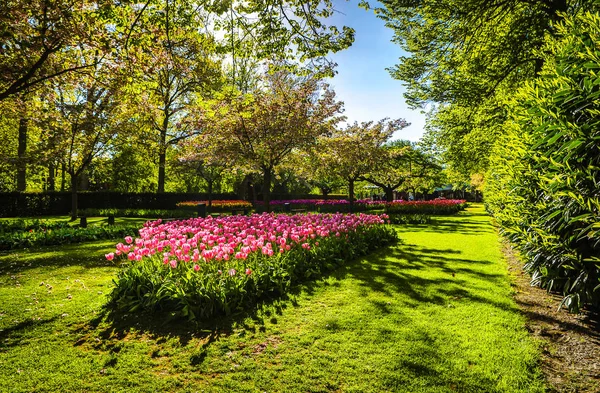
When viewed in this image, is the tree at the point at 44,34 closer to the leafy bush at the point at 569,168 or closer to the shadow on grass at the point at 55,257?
the shadow on grass at the point at 55,257

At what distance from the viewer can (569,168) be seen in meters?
2.97

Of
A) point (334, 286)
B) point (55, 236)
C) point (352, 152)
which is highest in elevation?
point (352, 152)

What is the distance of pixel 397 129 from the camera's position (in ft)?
79.3

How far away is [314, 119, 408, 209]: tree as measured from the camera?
1991cm

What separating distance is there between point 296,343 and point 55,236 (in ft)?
37.6

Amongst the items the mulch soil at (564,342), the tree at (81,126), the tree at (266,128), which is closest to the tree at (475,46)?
the tree at (266,128)

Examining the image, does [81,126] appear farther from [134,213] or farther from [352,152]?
[352,152]

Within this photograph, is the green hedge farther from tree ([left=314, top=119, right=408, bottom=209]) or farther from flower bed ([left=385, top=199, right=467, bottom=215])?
flower bed ([left=385, top=199, right=467, bottom=215])

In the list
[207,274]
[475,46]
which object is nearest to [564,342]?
[207,274]

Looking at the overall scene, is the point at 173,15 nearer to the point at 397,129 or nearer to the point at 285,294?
the point at 285,294

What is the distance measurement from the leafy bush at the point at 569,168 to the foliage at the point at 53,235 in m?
13.5

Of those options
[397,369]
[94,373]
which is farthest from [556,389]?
[94,373]

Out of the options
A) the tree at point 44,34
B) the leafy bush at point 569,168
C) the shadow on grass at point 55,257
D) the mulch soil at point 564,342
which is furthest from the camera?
the tree at point 44,34

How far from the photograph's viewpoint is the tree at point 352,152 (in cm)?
1991
